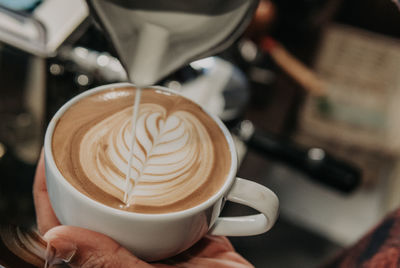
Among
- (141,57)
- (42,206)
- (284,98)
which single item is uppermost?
(141,57)

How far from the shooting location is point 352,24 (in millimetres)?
1516

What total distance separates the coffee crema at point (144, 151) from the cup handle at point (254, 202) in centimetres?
2

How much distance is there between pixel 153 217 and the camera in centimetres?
48

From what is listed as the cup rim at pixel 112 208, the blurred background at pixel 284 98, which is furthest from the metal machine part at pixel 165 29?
the blurred background at pixel 284 98

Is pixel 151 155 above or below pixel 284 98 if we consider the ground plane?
above

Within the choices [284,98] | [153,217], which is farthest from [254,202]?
[284,98]

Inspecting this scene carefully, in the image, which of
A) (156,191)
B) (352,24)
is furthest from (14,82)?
(352,24)

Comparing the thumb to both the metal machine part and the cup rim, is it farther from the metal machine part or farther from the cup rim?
the metal machine part

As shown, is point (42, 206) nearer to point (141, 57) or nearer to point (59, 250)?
point (59, 250)

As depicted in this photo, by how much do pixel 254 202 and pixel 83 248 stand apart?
190 millimetres

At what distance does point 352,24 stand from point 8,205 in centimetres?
117

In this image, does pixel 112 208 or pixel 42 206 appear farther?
pixel 42 206

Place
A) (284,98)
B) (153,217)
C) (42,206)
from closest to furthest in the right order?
(153,217), (42,206), (284,98)

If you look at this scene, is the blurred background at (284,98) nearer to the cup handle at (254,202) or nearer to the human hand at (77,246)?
the human hand at (77,246)
